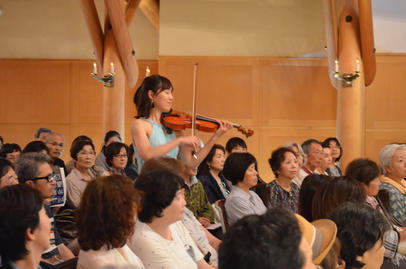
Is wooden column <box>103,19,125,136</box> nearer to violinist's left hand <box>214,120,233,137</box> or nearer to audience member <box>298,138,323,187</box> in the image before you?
audience member <box>298,138,323,187</box>

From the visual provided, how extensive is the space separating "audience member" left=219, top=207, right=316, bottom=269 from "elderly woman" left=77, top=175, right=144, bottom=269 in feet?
2.45

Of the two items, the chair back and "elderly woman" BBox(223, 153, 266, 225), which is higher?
"elderly woman" BBox(223, 153, 266, 225)

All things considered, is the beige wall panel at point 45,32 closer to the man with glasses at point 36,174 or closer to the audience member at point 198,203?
the audience member at point 198,203

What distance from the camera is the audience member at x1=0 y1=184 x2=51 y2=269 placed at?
70.4 inches

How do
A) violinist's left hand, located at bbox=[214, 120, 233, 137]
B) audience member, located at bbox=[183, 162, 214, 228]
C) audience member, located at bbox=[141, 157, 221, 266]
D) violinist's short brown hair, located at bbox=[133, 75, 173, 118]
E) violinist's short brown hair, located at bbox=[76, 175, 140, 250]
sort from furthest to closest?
1. audience member, located at bbox=[183, 162, 214, 228]
2. violinist's left hand, located at bbox=[214, 120, 233, 137]
3. violinist's short brown hair, located at bbox=[133, 75, 173, 118]
4. audience member, located at bbox=[141, 157, 221, 266]
5. violinist's short brown hair, located at bbox=[76, 175, 140, 250]

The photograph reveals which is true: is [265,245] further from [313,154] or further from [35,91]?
[35,91]

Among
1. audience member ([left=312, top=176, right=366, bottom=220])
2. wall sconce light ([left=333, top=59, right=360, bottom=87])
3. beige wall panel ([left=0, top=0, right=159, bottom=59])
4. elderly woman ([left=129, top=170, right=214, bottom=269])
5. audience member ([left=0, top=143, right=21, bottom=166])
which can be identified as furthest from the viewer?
beige wall panel ([left=0, top=0, right=159, bottom=59])

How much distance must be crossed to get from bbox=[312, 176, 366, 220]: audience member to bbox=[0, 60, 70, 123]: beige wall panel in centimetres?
688

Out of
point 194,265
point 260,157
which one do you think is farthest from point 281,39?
point 194,265

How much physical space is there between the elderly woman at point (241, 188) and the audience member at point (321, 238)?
5.06 ft

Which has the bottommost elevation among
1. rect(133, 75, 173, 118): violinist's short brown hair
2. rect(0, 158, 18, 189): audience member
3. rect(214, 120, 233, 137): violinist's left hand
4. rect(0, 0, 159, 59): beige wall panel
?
rect(0, 158, 18, 189): audience member

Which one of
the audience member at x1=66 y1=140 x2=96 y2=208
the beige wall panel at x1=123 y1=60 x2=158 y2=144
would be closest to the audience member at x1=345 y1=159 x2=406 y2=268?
the audience member at x1=66 y1=140 x2=96 y2=208

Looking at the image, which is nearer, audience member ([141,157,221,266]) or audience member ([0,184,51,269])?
audience member ([0,184,51,269])

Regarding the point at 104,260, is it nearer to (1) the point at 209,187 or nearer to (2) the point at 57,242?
(2) the point at 57,242
